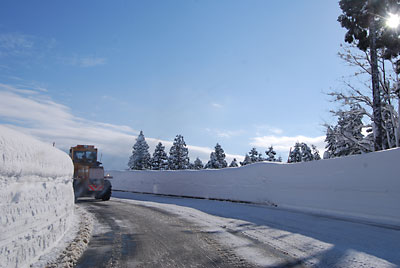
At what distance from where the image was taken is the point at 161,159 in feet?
214

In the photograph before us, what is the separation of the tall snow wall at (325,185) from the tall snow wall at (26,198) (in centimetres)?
912

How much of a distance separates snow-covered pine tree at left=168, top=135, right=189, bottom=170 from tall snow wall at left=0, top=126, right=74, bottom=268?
59070 millimetres

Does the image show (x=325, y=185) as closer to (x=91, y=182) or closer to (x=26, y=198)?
(x=26, y=198)

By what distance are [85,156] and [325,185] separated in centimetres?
1420

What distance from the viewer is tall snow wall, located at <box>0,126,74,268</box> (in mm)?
3426

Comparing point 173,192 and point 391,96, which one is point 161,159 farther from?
point 391,96

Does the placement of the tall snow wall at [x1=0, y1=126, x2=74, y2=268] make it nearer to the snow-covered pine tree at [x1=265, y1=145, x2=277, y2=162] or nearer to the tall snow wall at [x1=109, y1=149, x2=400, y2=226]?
the tall snow wall at [x1=109, y1=149, x2=400, y2=226]

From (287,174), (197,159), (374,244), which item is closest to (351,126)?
(287,174)

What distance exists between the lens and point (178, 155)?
65.3m

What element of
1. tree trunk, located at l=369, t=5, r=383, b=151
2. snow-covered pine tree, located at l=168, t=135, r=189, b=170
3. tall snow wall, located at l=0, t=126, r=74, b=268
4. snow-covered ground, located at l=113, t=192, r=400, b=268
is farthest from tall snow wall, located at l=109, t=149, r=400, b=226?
snow-covered pine tree, located at l=168, t=135, r=189, b=170

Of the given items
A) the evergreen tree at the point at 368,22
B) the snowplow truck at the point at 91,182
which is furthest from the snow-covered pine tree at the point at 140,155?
the evergreen tree at the point at 368,22

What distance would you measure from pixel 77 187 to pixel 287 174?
37.0 ft

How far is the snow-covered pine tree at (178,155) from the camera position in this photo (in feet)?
212

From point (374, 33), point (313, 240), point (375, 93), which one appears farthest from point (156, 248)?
point (374, 33)
